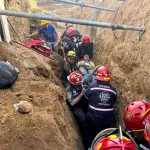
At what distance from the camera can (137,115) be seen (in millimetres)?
4680

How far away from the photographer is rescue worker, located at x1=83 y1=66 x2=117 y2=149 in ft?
21.1

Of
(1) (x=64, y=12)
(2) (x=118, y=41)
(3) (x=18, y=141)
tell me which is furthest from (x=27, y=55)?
(1) (x=64, y=12)

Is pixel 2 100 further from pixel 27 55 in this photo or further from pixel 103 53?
pixel 103 53

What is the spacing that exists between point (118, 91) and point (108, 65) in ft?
5.02

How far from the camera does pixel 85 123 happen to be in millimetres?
6961

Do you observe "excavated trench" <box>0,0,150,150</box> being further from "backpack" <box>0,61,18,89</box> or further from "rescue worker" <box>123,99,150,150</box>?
"rescue worker" <box>123,99,150,150</box>

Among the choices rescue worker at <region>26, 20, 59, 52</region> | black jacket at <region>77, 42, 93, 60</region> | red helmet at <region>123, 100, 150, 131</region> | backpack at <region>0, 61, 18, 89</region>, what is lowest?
black jacket at <region>77, 42, 93, 60</region>

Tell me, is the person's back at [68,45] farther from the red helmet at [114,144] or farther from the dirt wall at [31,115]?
the red helmet at [114,144]

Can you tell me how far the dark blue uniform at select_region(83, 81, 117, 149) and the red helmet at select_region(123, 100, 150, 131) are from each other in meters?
1.61

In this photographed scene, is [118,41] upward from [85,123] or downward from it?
upward

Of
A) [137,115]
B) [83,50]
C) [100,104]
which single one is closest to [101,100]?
[100,104]

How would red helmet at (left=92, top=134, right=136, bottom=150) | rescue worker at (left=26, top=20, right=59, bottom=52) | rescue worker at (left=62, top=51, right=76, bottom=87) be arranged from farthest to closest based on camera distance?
1. rescue worker at (left=26, top=20, right=59, bottom=52)
2. rescue worker at (left=62, top=51, right=76, bottom=87)
3. red helmet at (left=92, top=134, right=136, bottom=150)

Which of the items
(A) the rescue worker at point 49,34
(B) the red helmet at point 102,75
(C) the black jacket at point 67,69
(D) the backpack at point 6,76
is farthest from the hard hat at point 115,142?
(A) the rescue worker at point 49,34

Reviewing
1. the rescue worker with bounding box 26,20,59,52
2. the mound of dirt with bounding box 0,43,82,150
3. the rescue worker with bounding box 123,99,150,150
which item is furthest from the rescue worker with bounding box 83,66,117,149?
the rescue worker with bounding box 26,20,59,52
